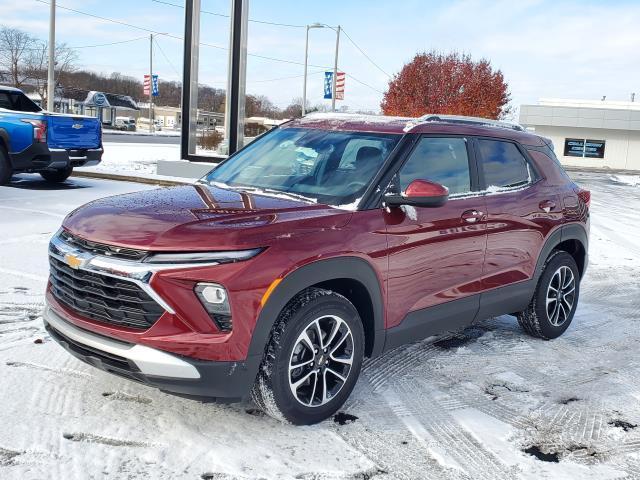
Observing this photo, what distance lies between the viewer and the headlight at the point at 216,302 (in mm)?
3201

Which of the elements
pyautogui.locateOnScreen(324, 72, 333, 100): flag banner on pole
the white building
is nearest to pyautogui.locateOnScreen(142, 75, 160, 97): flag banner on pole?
pyautogui.locateOnScreen(324, 72, 333, 100): flag banner on pole

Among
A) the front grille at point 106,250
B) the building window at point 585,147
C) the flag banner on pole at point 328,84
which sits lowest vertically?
the front grille at point 106,250

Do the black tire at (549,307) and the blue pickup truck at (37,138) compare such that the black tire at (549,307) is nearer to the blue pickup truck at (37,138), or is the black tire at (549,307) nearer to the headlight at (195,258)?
the headlight at (195,258)

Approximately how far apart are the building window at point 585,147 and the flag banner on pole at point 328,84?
72.6 feet

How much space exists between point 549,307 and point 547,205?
88 centimetres

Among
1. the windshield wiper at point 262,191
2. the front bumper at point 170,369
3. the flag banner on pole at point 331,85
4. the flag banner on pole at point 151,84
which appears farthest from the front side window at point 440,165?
the flag banner on pole at point 151,84

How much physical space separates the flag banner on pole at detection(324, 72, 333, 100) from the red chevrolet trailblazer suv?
2935 cm

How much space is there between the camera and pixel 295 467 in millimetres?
3262

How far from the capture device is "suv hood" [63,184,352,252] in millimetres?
3252

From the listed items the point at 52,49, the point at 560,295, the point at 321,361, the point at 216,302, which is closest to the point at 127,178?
the point at 52,49

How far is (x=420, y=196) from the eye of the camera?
392cm

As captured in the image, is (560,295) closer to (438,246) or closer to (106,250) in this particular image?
(438,246)

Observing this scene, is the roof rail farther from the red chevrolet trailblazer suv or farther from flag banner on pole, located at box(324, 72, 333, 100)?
flag banner on pole, located at box(324, 72, 333, 100)

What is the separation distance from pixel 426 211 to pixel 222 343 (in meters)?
1.64
